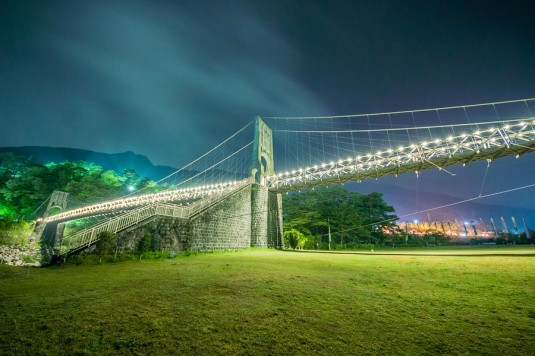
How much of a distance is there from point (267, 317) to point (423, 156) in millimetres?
22593

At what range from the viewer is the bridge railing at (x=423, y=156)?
54.4 feet

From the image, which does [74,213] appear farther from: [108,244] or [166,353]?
[166,353]

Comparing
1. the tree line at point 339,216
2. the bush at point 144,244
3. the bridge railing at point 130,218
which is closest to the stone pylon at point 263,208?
the bridge railing at point 130,218

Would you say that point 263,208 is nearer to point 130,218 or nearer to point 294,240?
point 294,240

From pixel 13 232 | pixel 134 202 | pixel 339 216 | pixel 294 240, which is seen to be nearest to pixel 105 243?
pixel 13 232

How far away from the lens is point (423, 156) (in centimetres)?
2006

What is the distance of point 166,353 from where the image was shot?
2342 millimetres

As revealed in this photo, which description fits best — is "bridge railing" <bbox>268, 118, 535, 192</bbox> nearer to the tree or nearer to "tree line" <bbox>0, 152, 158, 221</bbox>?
the tree

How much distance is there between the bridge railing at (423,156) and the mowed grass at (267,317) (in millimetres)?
17129

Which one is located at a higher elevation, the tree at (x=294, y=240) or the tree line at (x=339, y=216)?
the tree line at (x=339, y=216)

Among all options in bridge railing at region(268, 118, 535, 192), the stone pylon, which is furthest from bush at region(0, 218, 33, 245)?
bridge railing at region(268, 118, 535, 192)

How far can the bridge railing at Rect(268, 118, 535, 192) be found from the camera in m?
16.6

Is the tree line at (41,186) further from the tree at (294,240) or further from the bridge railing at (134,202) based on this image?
the tree at (294,240)

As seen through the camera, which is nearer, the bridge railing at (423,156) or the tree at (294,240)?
the bridge railing at (423,156)
